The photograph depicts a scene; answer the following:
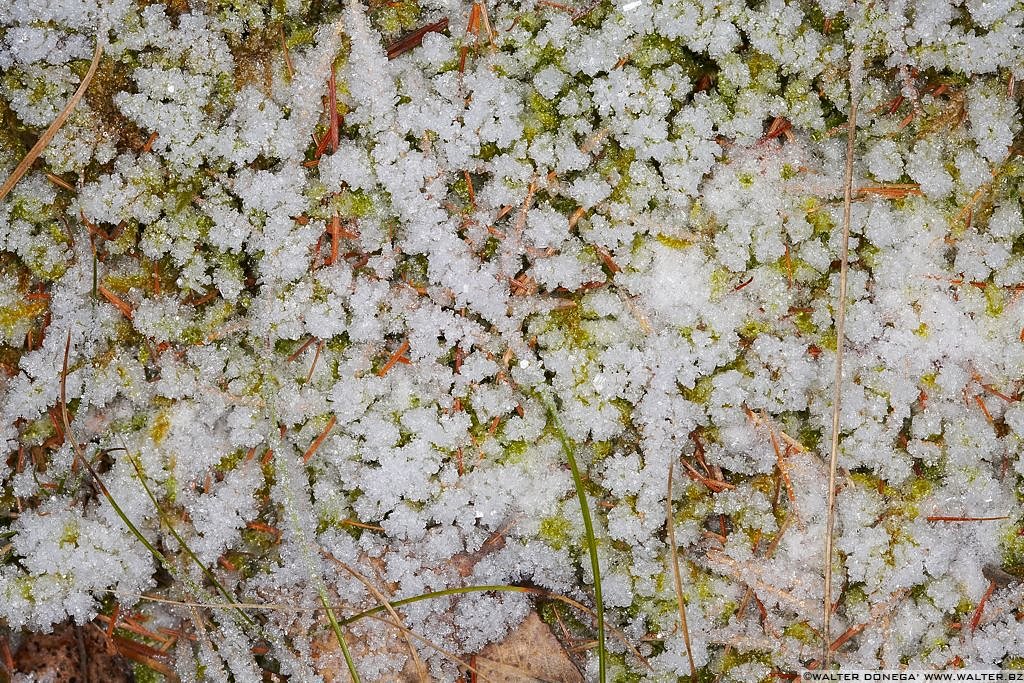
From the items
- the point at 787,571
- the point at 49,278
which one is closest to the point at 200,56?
the point at 49,278

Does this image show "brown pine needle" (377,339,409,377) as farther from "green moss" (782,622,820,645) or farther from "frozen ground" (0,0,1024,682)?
"green moss" (782,622,820,645)

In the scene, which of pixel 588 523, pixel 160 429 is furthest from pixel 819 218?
pixel 160 429

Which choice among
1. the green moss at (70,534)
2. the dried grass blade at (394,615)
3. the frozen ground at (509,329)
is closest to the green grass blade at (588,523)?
the frozen ground at (509,329)

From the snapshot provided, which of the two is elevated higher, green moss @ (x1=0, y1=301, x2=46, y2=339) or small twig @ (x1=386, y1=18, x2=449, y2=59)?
small twig @ (x1=386, y1=18, x2=449, y2=59)

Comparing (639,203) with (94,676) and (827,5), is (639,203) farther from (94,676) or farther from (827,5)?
(94,676)

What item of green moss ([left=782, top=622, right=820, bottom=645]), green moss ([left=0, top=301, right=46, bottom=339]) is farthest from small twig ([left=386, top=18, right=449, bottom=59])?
green moss ([left=782, top=622, right=820, bottom=645])

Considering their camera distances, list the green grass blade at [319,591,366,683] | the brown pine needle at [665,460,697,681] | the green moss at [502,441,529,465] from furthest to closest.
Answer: the green moss at [502,441,529,465] < the brown pine needle at [665,460,697,681] < the green grass blade at [319,591,366,683]

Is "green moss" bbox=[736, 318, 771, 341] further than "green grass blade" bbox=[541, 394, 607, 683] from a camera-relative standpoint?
Yes
